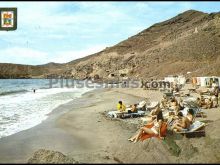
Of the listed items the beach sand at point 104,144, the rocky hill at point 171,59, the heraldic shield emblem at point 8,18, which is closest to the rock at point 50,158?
the beach sand at point 104,144

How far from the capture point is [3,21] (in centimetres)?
1067

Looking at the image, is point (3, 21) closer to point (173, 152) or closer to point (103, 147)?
point (103, 147)

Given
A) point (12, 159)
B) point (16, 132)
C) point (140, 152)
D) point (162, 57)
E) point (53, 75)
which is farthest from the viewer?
point (53, 75)

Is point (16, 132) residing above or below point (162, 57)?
below

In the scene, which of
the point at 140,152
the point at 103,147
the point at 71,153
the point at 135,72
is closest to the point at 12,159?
the point at 71,153

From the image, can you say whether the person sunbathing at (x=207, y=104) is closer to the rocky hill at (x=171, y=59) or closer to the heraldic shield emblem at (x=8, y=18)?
the heraldic shield emblem at (x=8, y=18)

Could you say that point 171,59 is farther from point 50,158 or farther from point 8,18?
point 50,158

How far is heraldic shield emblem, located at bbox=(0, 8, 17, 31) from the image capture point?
34.5 ft

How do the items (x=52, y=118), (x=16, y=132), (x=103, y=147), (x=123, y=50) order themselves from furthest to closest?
1. (x=123, y=50)
2. (x=52, y=118)
3. (x=16, y=132)
4. (x=103, y=147)

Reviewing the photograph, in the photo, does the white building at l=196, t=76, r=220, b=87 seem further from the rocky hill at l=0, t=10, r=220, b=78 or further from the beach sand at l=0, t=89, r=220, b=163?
the beach sand at l=0, t=89, r=220, b=163

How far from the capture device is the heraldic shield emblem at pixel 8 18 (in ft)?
34.5

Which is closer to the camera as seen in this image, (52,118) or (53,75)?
(52,118)

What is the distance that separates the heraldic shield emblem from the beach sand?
372 centimetres

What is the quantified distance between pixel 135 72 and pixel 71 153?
9866 cm
